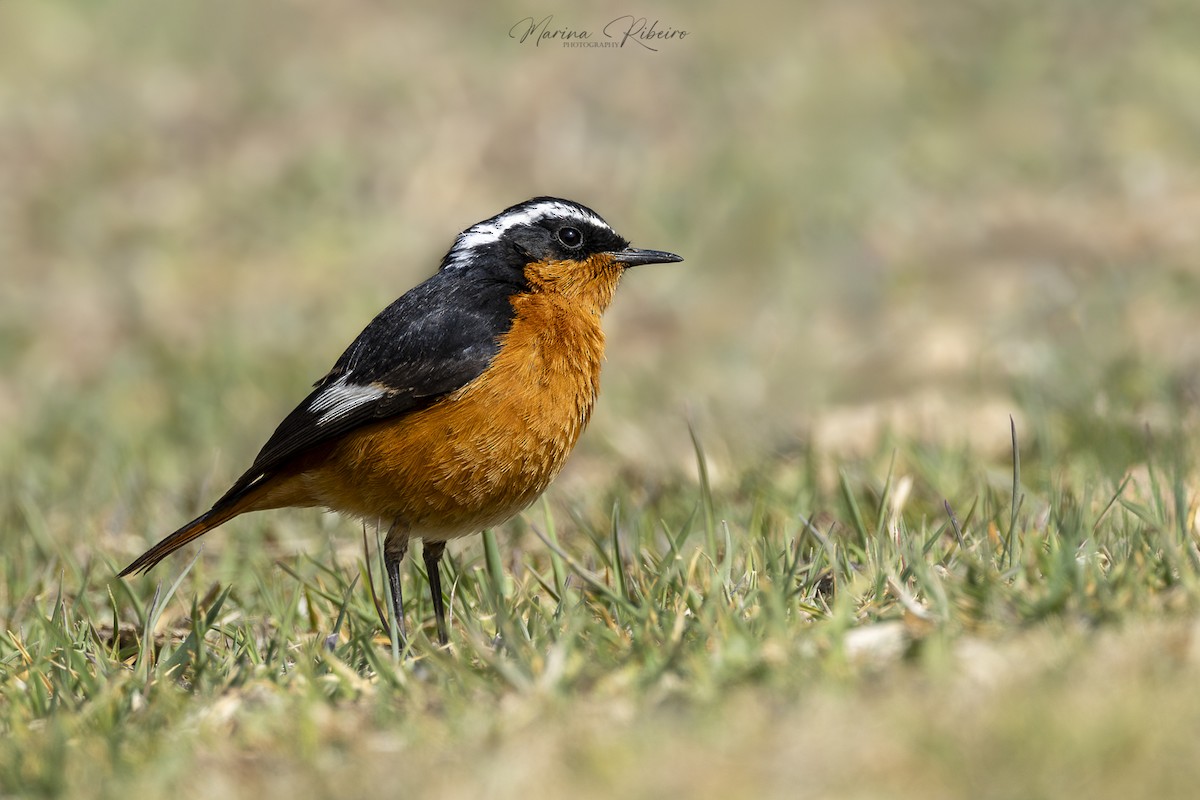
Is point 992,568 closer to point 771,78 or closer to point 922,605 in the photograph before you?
point 922,605

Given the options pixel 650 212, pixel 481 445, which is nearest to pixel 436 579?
pixel 481 445

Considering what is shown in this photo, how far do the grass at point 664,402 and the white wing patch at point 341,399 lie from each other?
61 centimetres

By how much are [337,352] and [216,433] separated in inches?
58.4

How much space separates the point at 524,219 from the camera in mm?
5738

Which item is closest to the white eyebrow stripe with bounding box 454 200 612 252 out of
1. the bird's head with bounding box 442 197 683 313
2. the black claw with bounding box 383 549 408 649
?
the bird's head with bounding box 442 197 683 313

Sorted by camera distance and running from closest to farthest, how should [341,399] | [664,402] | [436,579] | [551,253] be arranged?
[436,579] < [341,399] < [551,253] < [664,402]

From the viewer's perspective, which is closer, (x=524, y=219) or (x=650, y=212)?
(x=524, y=219)

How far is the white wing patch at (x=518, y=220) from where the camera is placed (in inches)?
226

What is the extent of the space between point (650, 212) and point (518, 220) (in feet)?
19.0

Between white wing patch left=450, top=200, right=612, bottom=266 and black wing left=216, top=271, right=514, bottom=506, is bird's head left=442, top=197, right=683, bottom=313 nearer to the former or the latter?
white wing patch left=450, top=200, right=612, bottom=266

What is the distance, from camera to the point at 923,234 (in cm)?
1095

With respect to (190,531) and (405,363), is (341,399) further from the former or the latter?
(190,531)

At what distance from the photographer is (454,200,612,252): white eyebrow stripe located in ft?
18.8

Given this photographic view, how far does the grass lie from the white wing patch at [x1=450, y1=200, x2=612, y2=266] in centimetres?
118
